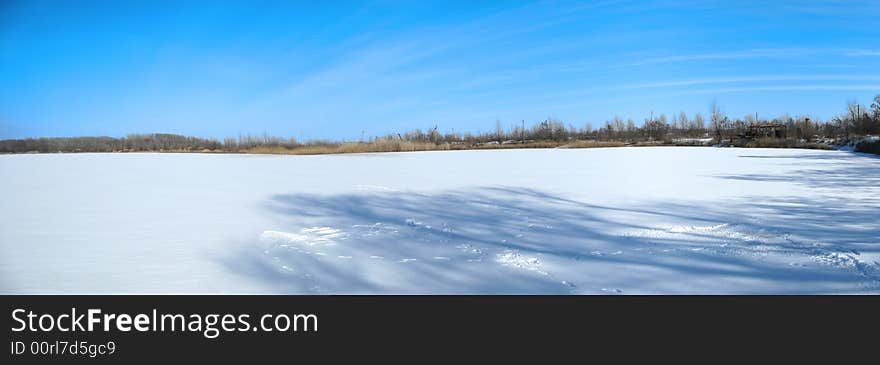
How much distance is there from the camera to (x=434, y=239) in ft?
7.76

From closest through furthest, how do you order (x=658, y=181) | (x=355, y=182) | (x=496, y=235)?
(x=496, y=235), (x=355, y=182), (x=658, y=181)

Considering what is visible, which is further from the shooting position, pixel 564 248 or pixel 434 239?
pixel 434 239

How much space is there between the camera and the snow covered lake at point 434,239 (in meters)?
1.74

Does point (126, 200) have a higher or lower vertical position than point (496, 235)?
higher

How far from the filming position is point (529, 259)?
2.03m

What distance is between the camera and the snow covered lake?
1.74m

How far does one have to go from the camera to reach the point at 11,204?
3162 millimetres
